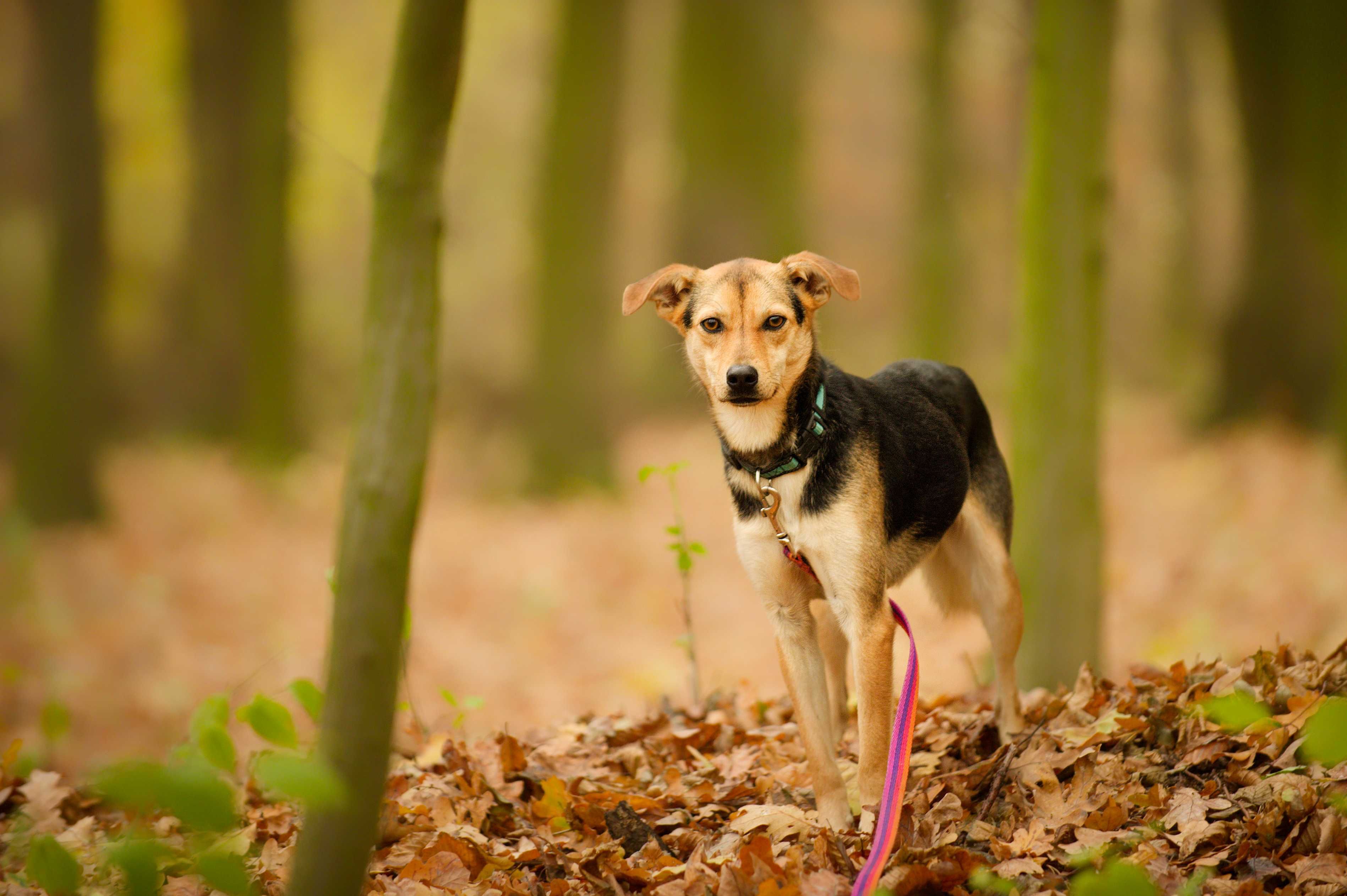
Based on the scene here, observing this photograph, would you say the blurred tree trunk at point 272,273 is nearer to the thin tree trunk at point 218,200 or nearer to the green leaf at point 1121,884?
the thin tree trunk at point 218,200

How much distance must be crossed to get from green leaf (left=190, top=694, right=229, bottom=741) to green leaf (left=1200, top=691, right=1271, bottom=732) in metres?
3.38

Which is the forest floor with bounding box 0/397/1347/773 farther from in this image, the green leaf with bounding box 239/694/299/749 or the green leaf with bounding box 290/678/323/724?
the green leaf with bounding box 239/694/299/749

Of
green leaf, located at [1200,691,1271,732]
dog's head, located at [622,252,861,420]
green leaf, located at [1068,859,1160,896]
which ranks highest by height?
dog's head, located at [622,252,861,420]

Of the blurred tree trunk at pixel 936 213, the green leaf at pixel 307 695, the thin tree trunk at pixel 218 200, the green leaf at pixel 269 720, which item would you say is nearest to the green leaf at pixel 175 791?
the green leaf at pixel 269 720

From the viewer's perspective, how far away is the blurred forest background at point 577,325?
10172 mm

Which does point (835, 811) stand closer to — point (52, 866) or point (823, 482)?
point (823, 482)

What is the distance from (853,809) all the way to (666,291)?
248cm

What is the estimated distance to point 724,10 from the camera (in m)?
17.5

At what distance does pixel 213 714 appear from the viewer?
408cm

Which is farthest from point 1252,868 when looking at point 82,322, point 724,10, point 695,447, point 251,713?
point 724,10

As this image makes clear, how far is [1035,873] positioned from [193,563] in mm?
12261

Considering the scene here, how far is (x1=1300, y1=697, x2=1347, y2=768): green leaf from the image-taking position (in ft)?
6.49

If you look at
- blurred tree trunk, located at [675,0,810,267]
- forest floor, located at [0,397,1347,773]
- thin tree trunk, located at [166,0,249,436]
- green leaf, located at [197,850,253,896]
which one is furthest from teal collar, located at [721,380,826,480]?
thin tree trunk, located at [166,0,249,436]

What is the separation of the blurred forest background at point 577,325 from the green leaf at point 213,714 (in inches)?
28.4
